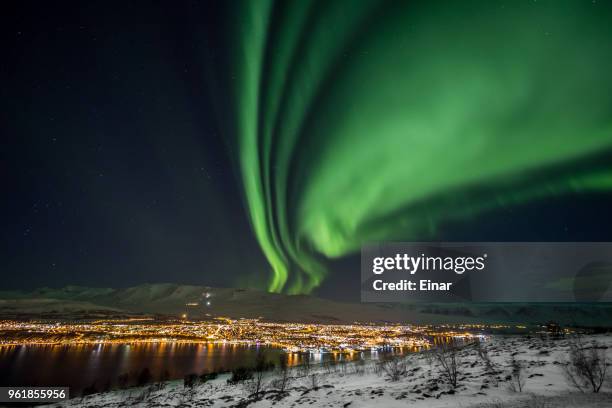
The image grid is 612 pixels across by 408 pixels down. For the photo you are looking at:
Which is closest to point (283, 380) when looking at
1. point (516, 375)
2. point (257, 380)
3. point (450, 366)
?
point (257, 380)

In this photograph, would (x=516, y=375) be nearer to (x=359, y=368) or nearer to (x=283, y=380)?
(x=283, y=380)

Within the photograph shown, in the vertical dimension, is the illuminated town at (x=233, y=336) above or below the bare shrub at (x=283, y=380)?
below

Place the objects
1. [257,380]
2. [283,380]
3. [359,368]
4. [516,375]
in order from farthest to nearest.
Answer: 1. [359,368]
2. [257,380]
3. [283,380]
4. [516,375]

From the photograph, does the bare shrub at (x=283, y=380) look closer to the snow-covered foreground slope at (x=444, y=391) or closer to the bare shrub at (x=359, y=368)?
the snow-covered foreground slope at (x=444, y=391)

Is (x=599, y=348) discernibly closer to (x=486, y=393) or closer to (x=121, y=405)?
(x=486, y=393)

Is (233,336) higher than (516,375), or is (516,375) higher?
(516,375)

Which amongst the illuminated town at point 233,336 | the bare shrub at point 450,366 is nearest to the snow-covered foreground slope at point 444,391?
the bare shrub at point 450,366

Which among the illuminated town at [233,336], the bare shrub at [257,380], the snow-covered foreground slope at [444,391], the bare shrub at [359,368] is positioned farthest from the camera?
the illuminated town at [233,336]

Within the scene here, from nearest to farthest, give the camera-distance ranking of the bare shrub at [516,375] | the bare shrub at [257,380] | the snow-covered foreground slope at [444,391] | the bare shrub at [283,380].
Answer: the snow-covered foreground slope at [444,391] → the bare shrub at [516,375] → the bare shrub at [257,380] → the bare shrub at [283,380]

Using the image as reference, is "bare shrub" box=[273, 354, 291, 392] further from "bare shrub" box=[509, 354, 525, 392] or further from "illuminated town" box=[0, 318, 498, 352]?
"illuminated town" box=[0, 318, 498, 352]
